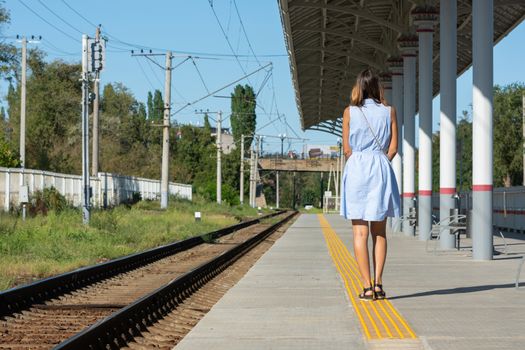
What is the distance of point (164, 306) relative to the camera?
41.2 feet

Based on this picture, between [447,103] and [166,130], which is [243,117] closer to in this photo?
[166,130]

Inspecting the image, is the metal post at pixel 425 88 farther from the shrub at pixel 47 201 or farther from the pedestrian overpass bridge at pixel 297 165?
the pedestrian overpass bridge at pixel 297 165

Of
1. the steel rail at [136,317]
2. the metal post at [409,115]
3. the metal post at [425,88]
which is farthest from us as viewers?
the metal post at [409,115]

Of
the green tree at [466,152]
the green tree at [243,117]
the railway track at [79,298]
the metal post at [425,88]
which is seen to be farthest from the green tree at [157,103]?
the railway track at [79,298]

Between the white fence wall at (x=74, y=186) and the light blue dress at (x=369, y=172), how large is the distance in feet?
103

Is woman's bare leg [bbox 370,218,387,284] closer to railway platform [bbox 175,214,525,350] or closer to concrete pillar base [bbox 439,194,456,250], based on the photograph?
railway platform [bbox 175,214,525,350]

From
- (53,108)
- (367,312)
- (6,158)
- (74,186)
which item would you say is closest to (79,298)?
(367,312)

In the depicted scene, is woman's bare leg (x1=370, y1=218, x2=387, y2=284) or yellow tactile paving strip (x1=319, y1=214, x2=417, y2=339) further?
woman's bare leg (x1=370, y1=218, x2=387, y2=284)

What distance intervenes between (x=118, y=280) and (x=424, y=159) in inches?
588

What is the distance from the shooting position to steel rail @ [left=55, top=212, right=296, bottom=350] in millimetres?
8461

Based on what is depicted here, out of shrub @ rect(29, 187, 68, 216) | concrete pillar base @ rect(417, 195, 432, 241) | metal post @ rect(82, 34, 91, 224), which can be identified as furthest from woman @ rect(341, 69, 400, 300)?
shrub @ rect(29, 187, 68, 216)

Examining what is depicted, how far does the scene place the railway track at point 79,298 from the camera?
9.97 meters

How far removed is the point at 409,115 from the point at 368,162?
978 inches

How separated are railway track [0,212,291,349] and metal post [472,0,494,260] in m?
4.97
